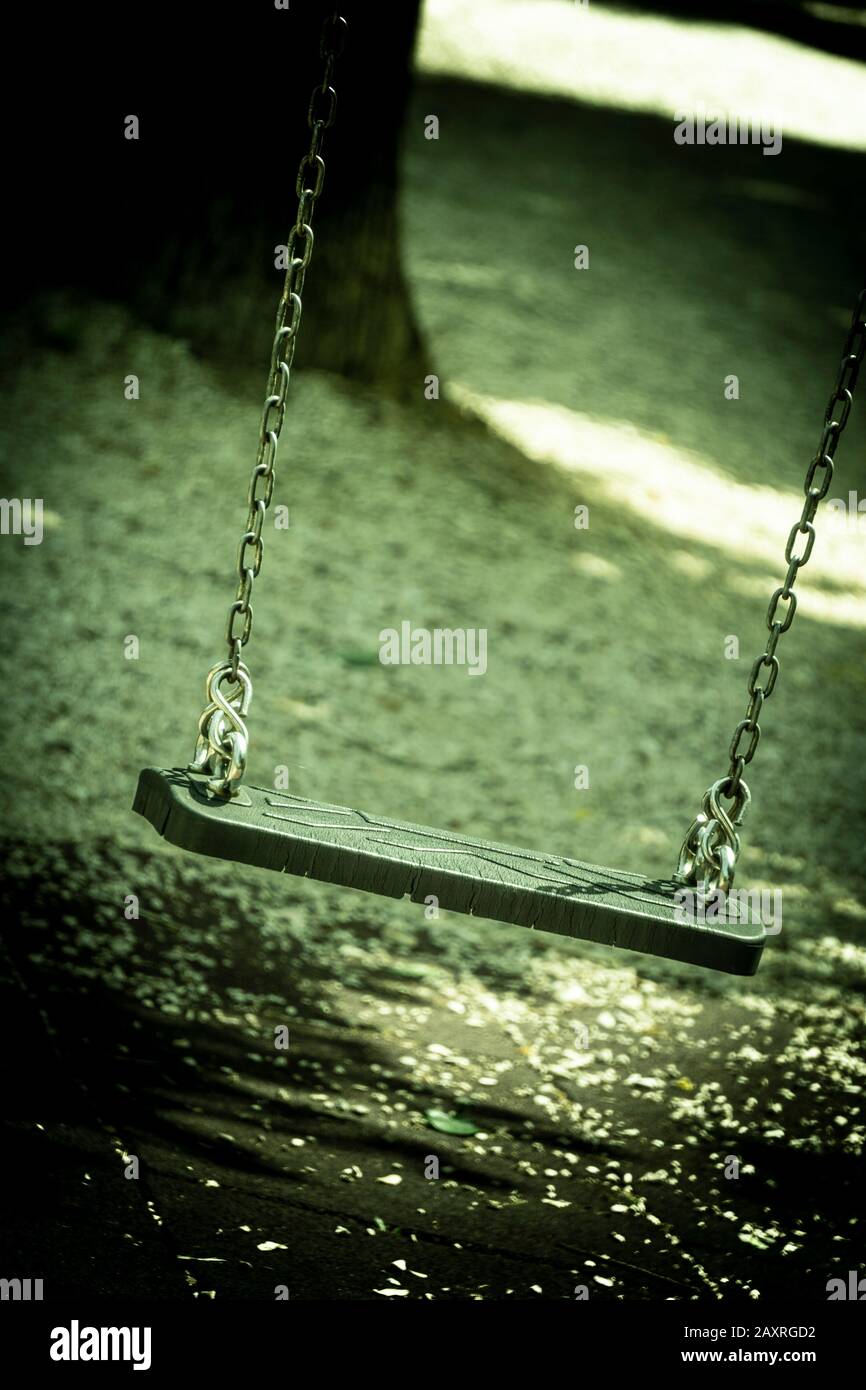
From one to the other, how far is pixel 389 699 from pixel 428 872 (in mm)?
2879

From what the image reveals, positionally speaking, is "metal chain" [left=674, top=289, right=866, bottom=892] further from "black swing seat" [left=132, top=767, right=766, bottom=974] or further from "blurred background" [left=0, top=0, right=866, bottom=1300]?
"blurred background" [left=0, top=0, right=866, bottom=1300]

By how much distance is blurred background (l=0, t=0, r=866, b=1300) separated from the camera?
137 inches

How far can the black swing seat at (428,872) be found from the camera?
2.93 m

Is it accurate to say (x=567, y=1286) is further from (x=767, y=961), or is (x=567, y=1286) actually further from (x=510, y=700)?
(x=510, y=700)

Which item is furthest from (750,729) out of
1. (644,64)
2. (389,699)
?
(644,64)

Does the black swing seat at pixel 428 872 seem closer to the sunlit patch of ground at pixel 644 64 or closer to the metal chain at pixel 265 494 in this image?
the metal chain at pixel 265 494

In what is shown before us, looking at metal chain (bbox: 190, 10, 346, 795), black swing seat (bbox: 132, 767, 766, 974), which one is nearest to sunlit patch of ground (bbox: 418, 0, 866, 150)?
metal chain (bbox: 190, 10, 346, 795)

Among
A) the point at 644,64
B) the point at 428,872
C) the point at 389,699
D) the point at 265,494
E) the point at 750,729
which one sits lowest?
the point at 428,872

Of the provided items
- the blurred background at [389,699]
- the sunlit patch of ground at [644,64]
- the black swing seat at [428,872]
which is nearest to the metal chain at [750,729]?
the black swing seat at [428,872]

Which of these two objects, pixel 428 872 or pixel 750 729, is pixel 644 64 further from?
pixel 428 872

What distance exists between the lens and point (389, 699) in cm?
582

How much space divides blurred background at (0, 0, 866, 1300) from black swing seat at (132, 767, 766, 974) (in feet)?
2.86

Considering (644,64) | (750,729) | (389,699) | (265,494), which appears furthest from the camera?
(644,64)
